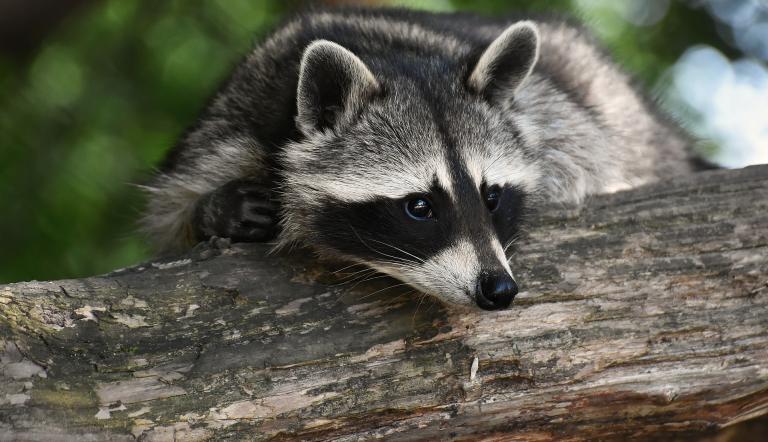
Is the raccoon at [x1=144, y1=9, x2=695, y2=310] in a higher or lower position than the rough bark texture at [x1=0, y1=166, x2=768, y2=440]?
higher

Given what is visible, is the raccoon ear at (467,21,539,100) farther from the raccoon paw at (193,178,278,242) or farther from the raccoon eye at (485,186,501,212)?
the raccoon paw at (193,178,278,242)

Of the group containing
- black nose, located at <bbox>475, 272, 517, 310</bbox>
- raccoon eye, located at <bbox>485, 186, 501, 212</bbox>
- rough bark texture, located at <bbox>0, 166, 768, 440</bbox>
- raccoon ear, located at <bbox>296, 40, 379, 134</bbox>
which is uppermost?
raccoon ear, located at <bbox>296, 40, 379, 134</bbox>

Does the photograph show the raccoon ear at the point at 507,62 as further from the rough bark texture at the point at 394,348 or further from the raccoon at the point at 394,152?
the rough bark texture at the point at 394,348

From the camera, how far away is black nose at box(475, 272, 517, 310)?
3.25m

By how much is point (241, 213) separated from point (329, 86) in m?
0.78

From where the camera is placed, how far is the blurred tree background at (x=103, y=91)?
6.16 m

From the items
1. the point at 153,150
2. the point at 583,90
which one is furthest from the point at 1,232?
the point at 583,90

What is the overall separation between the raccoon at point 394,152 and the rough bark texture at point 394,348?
0.81ft

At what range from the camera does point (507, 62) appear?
3961mm

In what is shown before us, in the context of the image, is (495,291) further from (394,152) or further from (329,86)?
(329,86)

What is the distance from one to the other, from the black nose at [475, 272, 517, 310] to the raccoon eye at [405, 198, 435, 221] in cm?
39

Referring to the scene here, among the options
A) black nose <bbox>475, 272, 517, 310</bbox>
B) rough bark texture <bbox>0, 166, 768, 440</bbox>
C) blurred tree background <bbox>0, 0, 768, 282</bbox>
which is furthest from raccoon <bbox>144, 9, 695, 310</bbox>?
blurred tree background <bbox>0, 0, 768, 282</bbox>

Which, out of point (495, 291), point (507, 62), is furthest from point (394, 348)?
point (507, 62)

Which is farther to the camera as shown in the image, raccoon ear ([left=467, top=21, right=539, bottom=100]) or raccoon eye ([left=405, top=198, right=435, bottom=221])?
raccoon ear ([left=467, top=21, right=539, bottom=100])
